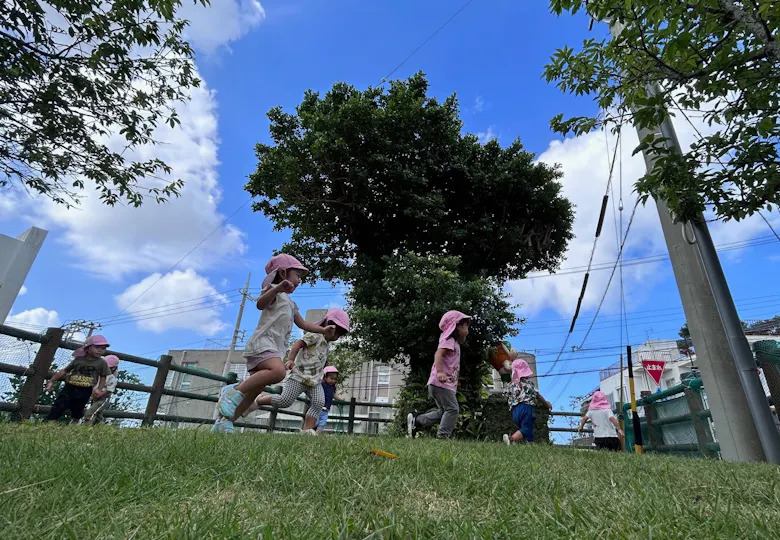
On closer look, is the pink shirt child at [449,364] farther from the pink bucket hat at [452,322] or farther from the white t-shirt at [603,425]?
the white t-shirt at [603,425]

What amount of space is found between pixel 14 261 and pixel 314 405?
8978 mm

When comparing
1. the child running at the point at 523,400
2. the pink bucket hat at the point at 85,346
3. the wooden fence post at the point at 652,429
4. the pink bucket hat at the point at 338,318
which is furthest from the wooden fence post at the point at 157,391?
the wooden fence post at the point at 652,429

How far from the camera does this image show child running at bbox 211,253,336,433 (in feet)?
14.6

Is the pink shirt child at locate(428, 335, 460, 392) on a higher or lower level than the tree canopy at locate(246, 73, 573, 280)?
lower

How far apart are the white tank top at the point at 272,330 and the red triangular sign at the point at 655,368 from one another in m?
12.9

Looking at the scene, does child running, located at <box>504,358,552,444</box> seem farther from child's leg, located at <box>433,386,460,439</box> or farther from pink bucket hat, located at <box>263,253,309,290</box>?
pink bucket hat, located at <box>263,253,309,290</box>

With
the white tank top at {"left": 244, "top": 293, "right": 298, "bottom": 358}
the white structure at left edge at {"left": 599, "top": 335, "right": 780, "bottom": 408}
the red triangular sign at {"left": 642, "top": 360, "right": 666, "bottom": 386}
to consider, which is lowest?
the white tank top at {"left": 244, "top": 293, "right": 298, "bottom": 358}

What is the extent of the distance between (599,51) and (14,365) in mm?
8072

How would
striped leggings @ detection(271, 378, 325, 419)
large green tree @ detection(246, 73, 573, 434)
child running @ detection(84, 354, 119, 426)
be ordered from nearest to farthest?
striped leggings @ detection(271, 378, 325, 419), child running @ detection(84, 354, 119, 426), large green tree @ detection(246, 73, 573, 434)

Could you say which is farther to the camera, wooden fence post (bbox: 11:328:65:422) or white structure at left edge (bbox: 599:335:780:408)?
white structure at left edge (bbox: 599:335:780:408)

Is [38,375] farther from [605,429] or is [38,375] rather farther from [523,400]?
[605,429]

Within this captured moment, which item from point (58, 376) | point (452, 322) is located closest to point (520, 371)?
point (452, 322)

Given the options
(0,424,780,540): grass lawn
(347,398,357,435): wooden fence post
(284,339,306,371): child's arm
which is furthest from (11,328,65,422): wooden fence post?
(347,398,357,435): wooden fence post

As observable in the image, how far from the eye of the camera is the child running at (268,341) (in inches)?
175
